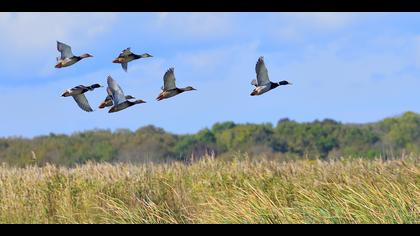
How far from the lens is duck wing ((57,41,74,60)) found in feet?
35.9

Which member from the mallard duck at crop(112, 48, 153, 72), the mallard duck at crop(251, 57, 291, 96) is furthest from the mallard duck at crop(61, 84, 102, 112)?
the mallard duck at crop(251, 57, 291, 96)

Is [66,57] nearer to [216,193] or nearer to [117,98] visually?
[117,98]

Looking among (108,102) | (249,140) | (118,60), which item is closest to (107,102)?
(108,102)

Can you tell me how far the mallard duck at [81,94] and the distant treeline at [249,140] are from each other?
3534cm

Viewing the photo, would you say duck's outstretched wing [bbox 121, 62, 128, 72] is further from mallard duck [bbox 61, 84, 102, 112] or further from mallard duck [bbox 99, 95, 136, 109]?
mallard duck [bbox 61, 84, 102, 112]

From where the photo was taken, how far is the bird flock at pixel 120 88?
34.1ft

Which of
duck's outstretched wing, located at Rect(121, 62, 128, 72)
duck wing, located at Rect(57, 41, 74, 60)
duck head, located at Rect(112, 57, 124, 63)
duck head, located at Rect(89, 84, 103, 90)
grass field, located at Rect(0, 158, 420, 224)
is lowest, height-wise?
grass field, located at Rect(0, 158, 420, 224)

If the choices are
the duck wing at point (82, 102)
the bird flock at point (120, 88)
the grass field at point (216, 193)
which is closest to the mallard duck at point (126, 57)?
the bird flock at point (120, 88)

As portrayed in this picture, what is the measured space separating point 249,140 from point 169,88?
40237 mm

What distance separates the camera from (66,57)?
1101 cm
